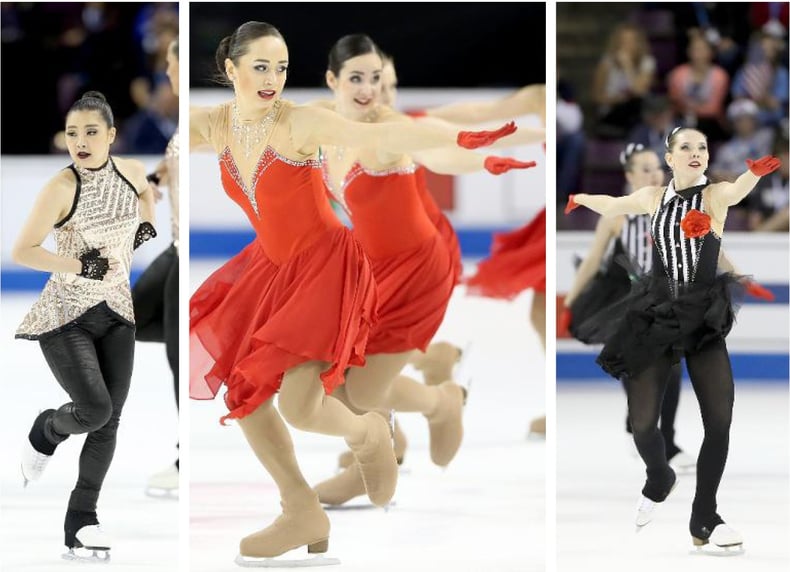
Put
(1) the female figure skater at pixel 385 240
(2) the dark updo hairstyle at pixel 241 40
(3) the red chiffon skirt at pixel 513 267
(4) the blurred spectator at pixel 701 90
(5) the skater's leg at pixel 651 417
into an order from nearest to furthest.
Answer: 1. (2) the dark updo hairstyle at pixel 241 40
2. (5) the skater's leg at pixel 651 417
3. (1) the female figure skater at pixel 385 240
4. (3) the red chiffon skirt at pixel 513 267
5. (4) the blurred spectator at pixel 701 90

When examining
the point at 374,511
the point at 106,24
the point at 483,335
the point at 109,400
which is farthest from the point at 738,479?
the point at 106,24

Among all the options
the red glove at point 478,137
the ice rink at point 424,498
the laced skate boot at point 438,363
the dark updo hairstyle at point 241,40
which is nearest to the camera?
the red glove at point 478,137

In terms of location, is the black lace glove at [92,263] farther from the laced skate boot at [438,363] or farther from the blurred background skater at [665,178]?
the laced skate boot at [438,363]

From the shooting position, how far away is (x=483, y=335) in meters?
9.50

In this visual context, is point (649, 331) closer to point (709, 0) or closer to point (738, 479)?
point (738, 479)

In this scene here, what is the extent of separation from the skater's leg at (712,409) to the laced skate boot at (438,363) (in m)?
1.87

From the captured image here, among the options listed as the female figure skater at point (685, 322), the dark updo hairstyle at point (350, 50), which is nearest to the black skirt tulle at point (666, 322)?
the female figure skater at point (685, 322)

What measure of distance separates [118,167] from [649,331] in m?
1.55

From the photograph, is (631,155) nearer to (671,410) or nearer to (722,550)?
(671,410)

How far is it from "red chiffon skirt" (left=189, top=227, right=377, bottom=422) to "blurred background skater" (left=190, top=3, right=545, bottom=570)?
8.2 inches

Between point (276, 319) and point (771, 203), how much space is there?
5.88 meters

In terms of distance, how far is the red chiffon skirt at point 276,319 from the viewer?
14.3 ft

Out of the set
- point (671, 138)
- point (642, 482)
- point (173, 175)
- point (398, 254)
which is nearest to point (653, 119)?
point (642, 482)

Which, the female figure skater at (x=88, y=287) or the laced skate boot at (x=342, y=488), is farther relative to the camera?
the laced skate boot at (x=342, y=488)
